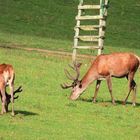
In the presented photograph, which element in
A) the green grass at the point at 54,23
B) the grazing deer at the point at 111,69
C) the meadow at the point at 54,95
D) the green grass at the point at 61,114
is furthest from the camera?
the green grass at the point at 54,23

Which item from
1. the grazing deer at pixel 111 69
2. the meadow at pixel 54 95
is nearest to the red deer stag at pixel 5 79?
the meadow at pixel 54 95

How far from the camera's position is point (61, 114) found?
57.7 ft

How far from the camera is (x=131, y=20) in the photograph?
55156 mm

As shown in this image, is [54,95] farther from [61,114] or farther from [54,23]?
[54,23]

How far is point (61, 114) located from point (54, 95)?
12.1 feet

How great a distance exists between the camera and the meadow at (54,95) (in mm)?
15406

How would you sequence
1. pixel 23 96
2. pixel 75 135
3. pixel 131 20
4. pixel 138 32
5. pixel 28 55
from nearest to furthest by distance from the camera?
pixel 75 135 < pixel 23 96 < pixel 28 55 < pixel 138 32 < pixel 131 20

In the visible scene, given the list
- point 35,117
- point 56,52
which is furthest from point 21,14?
point 35,117

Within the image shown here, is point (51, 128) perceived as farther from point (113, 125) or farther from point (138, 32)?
point (138, 32)

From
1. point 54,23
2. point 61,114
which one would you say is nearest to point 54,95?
point 61,114

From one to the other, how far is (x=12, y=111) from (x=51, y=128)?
4.45ft

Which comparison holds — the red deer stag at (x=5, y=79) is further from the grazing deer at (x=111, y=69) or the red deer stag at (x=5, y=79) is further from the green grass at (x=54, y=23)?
the green grass at (x=54, y=23)

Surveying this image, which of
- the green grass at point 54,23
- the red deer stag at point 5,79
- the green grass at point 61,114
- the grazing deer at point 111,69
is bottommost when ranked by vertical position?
the green grass at point 54,23

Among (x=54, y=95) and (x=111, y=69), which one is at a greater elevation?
(x=111, y=69)
